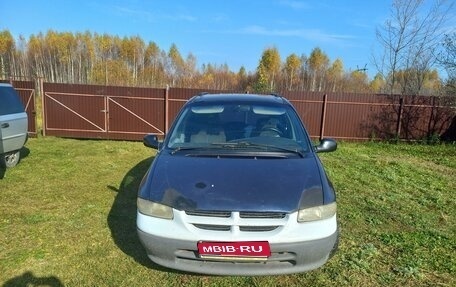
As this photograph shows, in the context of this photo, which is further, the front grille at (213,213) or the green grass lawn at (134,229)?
the green grass lawn at (134,229)

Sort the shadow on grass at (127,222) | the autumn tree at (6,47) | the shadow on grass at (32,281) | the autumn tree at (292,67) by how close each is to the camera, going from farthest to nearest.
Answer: the autumn tree at (292,67) < the autumn tree at (6,47) < the shadow on grass at (127,222) < the shadow on grass at (32,281)

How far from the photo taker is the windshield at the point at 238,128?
3406mm

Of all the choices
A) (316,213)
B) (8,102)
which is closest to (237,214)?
(316,213)

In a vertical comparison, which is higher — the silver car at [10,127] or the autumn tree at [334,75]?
the autumn tree at [334,75]

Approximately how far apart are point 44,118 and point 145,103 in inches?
142

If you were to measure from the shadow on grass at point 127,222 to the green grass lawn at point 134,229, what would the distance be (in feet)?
0.04

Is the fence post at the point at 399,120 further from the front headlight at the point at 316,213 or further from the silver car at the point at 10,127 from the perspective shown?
the silver car at the point at 10,127

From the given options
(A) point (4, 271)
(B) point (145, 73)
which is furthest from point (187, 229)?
(B) point (145, 73)

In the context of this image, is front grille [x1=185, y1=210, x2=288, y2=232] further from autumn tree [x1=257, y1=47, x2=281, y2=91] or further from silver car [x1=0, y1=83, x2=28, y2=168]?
autumn tree [x1=257, y1=47, x2=281, y2=91]

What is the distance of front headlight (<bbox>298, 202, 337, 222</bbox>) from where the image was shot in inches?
97.5

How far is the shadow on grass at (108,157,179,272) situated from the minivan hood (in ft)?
2.75

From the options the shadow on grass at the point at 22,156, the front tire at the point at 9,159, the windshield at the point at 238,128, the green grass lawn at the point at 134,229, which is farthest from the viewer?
the front tire at the point at 9,159

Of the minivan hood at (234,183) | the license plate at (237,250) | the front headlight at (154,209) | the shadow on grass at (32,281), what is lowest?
the shadow on grass at (32,281)

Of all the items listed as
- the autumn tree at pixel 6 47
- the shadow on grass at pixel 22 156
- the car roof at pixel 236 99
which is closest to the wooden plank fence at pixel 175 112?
the shadow on grass at pixel 22 156
